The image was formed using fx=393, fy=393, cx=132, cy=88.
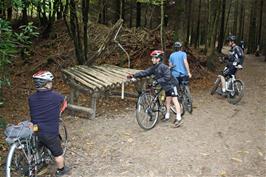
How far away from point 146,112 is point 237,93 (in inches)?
192

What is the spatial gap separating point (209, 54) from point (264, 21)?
68.0ft

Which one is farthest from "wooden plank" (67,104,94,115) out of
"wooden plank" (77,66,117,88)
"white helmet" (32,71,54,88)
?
"white helmet" (32,71,54,88)

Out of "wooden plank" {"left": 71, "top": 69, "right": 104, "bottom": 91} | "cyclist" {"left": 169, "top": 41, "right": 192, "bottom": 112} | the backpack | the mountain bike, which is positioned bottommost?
the mountain bike

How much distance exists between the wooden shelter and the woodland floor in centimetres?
64

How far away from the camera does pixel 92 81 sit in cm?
1097

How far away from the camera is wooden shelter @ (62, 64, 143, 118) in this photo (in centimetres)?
1062

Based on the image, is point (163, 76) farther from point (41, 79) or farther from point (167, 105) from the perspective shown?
point (41, 79)

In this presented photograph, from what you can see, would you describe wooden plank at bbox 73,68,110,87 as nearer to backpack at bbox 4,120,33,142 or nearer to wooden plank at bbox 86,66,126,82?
wooden plank at bbox 86,66,126,82

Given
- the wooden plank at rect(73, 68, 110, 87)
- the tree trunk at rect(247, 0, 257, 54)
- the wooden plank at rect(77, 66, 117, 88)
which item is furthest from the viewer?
the tree trunk at rect(247, 0, 257, 54)

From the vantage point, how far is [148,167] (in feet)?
24.1

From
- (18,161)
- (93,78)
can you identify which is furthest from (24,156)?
(93,78)

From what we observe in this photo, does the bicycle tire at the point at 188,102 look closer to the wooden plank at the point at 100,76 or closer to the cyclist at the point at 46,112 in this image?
the wooden plank at the point at 100,76

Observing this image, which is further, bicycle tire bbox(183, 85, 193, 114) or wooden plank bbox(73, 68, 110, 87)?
bicycle tire bbox(183, 85, 193, 114)

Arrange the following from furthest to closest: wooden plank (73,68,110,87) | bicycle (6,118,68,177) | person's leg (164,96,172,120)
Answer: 1. wooden plank (73,68,110,87)
2. person's leg (164,96,172,120)
3. bicycle (6,118,68,177)
